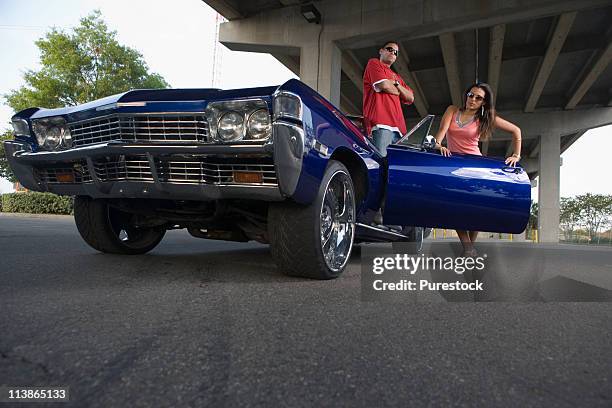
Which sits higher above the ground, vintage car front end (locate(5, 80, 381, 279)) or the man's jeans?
the man's jeans

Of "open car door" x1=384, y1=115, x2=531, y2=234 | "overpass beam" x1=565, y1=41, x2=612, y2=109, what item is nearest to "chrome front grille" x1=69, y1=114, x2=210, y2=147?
"open car door" x1=384, y1=115, x2=531, y2=234

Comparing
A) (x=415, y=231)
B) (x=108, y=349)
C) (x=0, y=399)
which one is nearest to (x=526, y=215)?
(x=415, y=231)

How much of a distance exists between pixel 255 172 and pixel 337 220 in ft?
2.38

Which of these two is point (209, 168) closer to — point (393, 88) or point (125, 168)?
point (125, 168)

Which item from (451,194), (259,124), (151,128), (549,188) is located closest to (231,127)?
(259,124)

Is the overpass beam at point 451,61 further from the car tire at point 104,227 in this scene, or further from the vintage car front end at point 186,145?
the vintage car front end at point 186,145

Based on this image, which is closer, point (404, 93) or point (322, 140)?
point (322, 140)

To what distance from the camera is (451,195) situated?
2.88 meters

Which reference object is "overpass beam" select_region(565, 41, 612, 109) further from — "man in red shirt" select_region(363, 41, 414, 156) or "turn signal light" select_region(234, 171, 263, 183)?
"turn signal light" select_region(234, 171, 263, 183)

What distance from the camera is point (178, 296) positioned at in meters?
1.92

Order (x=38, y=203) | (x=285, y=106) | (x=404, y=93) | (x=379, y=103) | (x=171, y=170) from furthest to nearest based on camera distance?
(x=38, y=203), (x=404, y=93), (x=379, y=103), (x=171, y=170), (x=285, y=106)

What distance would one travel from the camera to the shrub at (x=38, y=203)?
676 inches

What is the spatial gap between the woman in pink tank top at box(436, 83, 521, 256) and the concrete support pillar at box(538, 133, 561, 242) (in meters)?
19.2

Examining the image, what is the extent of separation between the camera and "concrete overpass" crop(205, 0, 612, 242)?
10383 mm
